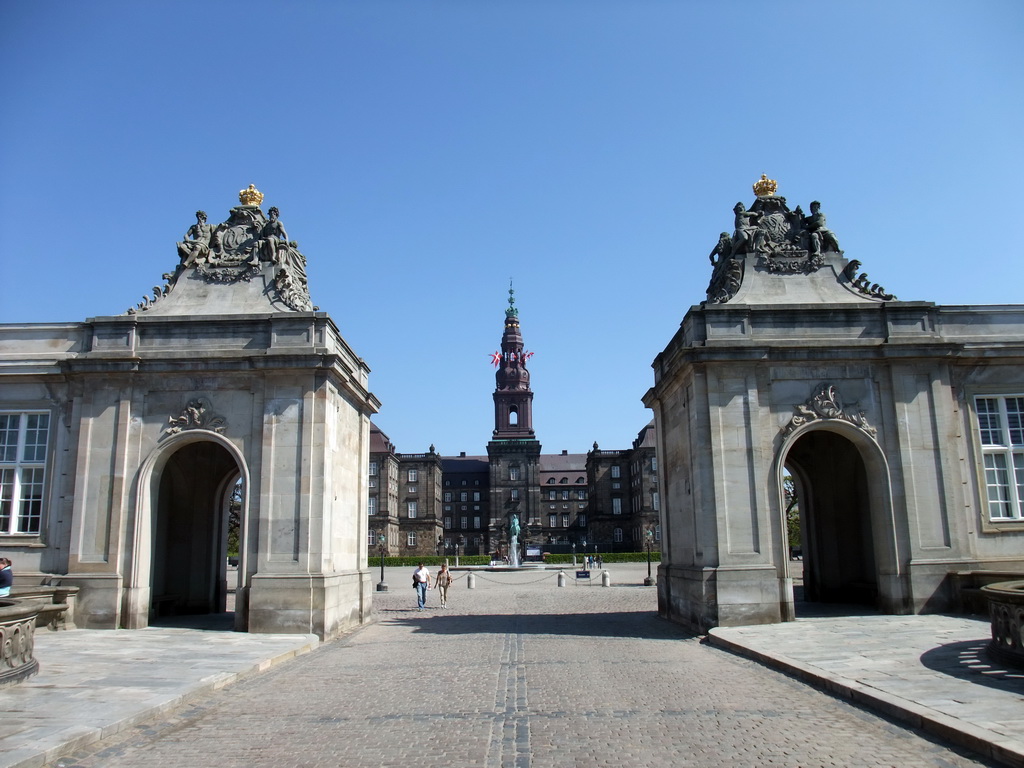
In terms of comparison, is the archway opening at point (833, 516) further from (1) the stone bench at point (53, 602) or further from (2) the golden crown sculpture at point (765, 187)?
(1) the stone bench at point (53, 602)

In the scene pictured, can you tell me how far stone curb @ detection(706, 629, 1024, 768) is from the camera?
7738 mm

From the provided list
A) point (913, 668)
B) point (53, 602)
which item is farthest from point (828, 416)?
point (53, 602)

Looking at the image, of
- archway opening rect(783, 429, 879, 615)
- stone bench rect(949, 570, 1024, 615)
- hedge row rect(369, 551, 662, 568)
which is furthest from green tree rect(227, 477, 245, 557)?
stone bench rect(949, 570, 1024, 615)

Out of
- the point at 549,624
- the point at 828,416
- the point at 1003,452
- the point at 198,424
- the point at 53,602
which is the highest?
the point at 198,424

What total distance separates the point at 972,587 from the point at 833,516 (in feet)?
17.8

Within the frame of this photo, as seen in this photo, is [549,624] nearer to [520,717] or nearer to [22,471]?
[520,717]

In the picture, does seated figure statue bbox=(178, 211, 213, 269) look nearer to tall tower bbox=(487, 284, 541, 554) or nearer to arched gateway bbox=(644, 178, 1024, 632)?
arched gateway bbox=(644, 178, 1024, 632)

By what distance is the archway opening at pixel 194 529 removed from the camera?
2336cm

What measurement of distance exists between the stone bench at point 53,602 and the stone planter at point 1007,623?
1736 cm

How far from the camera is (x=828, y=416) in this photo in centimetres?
1964

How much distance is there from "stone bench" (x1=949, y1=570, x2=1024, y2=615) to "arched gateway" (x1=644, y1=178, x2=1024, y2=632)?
184 mm

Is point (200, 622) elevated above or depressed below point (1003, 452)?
below

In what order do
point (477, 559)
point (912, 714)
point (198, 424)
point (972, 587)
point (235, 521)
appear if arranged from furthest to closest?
1. point (477, 559)
2. point (235, 521)
3. point (198, 424)
4. point (972, 587)
5. point (912, 714)

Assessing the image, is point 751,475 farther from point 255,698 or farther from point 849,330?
point 255,698
